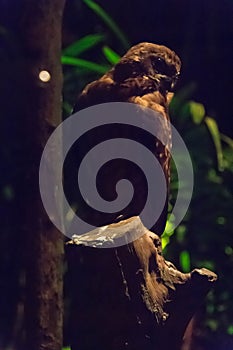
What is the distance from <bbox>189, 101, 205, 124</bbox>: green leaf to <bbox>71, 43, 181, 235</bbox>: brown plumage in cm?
84

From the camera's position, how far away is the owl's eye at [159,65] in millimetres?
948

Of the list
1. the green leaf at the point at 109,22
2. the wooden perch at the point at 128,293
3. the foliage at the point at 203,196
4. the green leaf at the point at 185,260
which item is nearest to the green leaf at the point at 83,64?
the foliage at the point at 203,196

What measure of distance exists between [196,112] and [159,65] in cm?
89

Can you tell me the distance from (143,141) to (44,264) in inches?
10.4

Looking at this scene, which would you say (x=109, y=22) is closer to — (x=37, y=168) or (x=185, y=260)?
(x=185, y=260)

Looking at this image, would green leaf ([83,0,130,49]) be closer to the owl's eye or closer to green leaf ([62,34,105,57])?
green leaf ([62,34,105,57])

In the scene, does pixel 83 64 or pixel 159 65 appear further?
pixel 83 64

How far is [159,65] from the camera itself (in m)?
0.95

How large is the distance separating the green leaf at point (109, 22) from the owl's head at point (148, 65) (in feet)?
2.89

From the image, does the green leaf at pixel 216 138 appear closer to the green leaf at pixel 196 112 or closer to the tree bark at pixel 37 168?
the green leaf at pixel 196 112

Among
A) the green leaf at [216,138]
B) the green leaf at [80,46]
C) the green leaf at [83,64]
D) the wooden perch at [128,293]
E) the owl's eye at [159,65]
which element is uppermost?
the owl's eye at [159,65]

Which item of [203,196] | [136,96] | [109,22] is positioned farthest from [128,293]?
[109,22]

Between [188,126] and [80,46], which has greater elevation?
[80,46]

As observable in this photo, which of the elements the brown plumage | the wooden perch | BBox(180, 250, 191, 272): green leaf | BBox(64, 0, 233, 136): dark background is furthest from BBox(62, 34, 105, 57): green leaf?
the wooden perch
